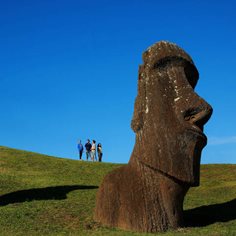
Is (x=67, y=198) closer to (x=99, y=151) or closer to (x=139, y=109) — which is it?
(x=139, y=109)

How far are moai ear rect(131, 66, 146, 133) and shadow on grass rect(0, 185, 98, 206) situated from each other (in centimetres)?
779

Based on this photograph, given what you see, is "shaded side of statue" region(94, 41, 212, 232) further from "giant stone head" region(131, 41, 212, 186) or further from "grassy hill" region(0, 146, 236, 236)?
"grassy hill" region(0, 146, 236, 236)

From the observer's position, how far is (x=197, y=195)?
80.0 ft

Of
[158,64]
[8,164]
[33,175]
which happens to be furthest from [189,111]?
[8,164]

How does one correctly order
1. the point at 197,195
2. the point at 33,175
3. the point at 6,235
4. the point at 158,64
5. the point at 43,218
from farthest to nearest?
the point at 33,175
the point at 197,195
the point at 43,218
the point at 158,64
the point at 6,235

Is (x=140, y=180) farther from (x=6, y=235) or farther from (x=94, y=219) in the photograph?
(x=6, y=235)

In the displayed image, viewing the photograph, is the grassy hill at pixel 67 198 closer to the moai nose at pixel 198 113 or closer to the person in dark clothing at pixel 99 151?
the moai nose at pixel 198 113

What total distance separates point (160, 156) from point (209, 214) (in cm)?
443

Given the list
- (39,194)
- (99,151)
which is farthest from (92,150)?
(39,194)

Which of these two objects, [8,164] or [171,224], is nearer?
[171,224]

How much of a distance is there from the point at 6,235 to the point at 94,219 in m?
2.94

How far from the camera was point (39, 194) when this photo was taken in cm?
2325

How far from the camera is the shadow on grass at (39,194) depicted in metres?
21.7

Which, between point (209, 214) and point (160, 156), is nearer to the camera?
point (160, 156)
